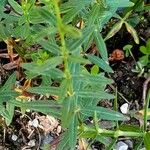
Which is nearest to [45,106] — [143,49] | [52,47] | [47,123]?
[52,47]

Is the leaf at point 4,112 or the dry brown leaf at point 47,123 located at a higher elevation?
the leaf at point 4,112

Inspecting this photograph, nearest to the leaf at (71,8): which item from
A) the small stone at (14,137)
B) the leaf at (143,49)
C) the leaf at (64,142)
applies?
the leaf at (64,142)

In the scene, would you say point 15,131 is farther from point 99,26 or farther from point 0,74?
point 99,26

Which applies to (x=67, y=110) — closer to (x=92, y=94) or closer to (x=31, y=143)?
(x=92, y=94)

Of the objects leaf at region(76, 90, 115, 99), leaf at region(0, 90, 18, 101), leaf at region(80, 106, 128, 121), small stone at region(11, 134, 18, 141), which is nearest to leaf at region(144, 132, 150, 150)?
leaf at region(80, 106, 128, 121)

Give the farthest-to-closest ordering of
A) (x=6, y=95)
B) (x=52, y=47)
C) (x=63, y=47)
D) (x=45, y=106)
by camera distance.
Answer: (x=6, y=95)
(x=45, y=106)
(x=52, y=47)
(x=63, y=47)

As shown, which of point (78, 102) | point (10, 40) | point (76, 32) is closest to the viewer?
point (76, 32)

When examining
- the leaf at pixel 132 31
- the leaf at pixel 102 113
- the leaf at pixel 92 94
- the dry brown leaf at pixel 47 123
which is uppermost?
the leaf at pixel 132 31

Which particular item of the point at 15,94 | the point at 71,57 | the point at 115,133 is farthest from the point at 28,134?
the point at 71,57

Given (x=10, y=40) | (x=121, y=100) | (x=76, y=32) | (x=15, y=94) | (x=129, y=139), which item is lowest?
(x=129, y=139)

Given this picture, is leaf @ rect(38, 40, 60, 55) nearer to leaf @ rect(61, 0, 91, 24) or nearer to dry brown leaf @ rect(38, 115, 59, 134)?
leaf @ rect(61, 0, 91, 24)

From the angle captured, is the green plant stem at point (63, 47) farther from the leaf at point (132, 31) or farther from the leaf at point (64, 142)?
the leaf at point (132, 31)
